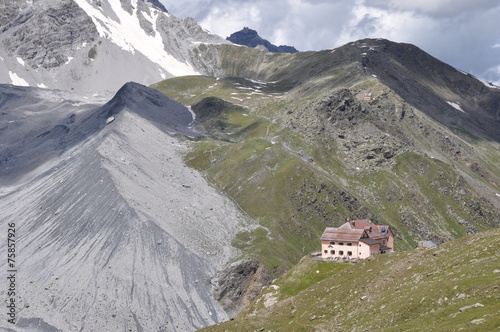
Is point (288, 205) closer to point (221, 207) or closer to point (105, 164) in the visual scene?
point (221, 207)

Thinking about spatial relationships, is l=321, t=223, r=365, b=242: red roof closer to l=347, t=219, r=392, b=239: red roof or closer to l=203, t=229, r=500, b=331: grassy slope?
l=347, t=219, r=392, b=239: red roof

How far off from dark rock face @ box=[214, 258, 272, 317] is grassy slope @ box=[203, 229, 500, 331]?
47.3 metres

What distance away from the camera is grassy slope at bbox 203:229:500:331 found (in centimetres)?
4622

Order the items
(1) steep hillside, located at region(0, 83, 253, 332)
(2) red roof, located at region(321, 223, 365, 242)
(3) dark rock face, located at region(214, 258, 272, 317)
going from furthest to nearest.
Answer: (3) dark rock face, located at region(214, 258, 272, 317), (1) steep hillside, located at region(0, 83, 253, 332), (2) red roof, located at region(321, 223, 365, 242)

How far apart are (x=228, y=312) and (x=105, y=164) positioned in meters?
65.6

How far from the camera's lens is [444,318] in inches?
1783

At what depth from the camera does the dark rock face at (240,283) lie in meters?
137

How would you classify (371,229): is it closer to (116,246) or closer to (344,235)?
(344,235)

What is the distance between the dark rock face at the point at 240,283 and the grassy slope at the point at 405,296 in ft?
155

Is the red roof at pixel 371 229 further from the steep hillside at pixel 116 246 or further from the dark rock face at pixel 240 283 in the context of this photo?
the steep hillside at pixel 116 246

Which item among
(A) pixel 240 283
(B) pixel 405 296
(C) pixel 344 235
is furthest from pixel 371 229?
(B) pixel 405 296

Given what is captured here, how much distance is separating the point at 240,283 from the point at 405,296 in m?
89.2

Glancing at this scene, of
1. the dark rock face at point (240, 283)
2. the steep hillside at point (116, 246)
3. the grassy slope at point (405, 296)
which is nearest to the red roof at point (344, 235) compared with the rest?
the grassy slope at point (405, 296)

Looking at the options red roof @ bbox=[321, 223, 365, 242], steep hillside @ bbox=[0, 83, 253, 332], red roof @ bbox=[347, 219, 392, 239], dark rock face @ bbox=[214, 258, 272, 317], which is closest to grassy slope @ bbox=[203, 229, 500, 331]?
red roof @ bbox=[321, 223, 365, 242]
